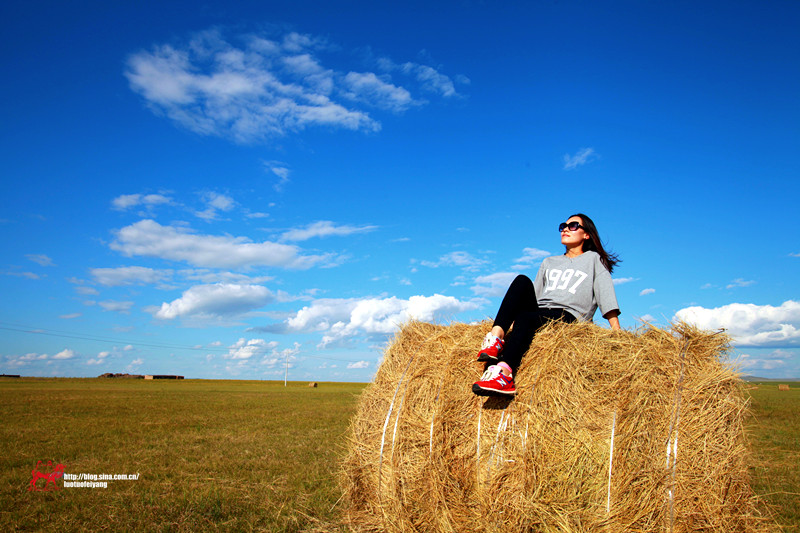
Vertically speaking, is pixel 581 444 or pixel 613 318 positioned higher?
pixel 613 318

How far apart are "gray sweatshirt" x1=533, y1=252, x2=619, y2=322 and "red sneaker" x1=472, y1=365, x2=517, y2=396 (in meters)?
1.33

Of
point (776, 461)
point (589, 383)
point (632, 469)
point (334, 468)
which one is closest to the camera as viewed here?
point (632, 469)

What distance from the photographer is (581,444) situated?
157 inches

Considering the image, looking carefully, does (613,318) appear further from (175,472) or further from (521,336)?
(175,472)

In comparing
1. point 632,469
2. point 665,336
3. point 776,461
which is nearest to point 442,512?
point 632,469

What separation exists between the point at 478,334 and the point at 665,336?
1.75 m

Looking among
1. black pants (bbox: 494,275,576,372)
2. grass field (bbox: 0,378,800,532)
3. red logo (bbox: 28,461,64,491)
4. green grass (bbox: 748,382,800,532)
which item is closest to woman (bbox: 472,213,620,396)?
black pants (bbox: 494,275,576,372)

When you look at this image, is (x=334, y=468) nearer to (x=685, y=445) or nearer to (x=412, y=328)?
(x=412, y=328)

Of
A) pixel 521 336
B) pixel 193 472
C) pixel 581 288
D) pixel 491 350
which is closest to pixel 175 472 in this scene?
pixel 193 472

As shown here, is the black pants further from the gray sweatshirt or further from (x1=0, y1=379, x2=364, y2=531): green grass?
(x1=0, y1=379, x2=364, y2=531): green grass

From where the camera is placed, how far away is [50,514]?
16.4ft

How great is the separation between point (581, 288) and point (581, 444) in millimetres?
1739

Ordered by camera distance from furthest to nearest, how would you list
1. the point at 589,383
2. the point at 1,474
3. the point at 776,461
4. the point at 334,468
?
the point at 776,461 → the point at 334,468 → the point at 1,474 → the point at 589,383

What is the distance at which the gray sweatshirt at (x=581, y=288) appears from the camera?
5059mm
